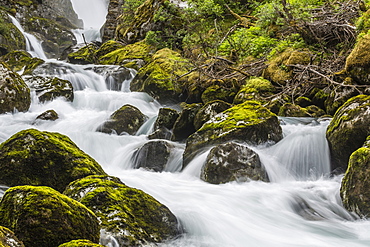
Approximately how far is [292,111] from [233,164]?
354 cm

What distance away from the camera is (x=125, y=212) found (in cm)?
339

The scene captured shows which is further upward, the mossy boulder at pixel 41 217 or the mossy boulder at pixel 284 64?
the mossy boulder at pixel 284 64

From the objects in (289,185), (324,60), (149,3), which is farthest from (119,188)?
(149,3)

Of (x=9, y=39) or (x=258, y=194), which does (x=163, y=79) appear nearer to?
(x=258, y=194)

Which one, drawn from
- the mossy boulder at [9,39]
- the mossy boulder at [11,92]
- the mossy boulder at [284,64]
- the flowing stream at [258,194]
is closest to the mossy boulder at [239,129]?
the flowing stream at [258,194]

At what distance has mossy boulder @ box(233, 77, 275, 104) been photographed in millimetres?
9375

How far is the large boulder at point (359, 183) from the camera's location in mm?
4296

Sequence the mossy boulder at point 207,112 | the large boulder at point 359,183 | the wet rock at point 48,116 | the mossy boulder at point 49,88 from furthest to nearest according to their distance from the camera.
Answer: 1. the mossy boulder at point 49,88
2. the wet rock at point 48,116
3. the mossy boulder at point 207,112
4. the large boulder at point 359,183

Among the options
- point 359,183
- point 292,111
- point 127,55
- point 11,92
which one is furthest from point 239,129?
point 127,55

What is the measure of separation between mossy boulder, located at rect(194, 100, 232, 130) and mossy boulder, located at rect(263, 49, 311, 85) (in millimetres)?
2451

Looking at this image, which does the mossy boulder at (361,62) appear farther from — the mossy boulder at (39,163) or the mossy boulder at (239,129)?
the mossy boulder at (39,163)

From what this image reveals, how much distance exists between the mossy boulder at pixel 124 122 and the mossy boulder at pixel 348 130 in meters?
5.65

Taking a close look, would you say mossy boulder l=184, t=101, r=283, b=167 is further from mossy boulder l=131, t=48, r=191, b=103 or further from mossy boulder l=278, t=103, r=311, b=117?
mossy boulder l=131, t=48, r=191, b=103

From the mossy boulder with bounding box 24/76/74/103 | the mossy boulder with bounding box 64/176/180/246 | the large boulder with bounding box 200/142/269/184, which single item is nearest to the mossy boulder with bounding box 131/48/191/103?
the mossy boulder with bounding box 24/76/74/103
